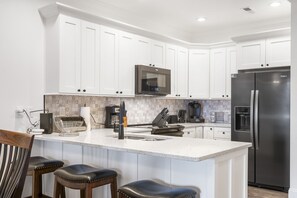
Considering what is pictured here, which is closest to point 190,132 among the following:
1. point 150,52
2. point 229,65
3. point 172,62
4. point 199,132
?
point 199,132

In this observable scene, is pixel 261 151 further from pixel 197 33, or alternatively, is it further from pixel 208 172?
pixel 197 33

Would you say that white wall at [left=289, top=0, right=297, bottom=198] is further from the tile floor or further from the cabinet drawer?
the cabinet drawer

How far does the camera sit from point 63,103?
12.7 ft

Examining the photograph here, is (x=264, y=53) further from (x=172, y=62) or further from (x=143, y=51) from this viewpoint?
(x=143, y=51)

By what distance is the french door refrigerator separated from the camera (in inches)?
159

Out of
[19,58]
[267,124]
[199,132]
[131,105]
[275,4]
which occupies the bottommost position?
[199,132]

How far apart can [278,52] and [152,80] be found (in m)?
2.13

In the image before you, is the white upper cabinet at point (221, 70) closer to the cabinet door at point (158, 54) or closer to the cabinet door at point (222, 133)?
the cabinet door at point (222, 133)

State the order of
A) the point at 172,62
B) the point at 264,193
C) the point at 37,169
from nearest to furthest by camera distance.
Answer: the point at 37,169 < the point at 264,193 < the point at 172,62

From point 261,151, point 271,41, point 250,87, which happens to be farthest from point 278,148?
point 271,41

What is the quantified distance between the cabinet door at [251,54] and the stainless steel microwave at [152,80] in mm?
1321

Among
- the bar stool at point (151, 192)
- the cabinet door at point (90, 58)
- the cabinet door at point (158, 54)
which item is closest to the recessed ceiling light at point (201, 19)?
the cabinet door at point (158, 54)

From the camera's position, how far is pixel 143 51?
182 inches

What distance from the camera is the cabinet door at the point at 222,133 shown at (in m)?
5.13
